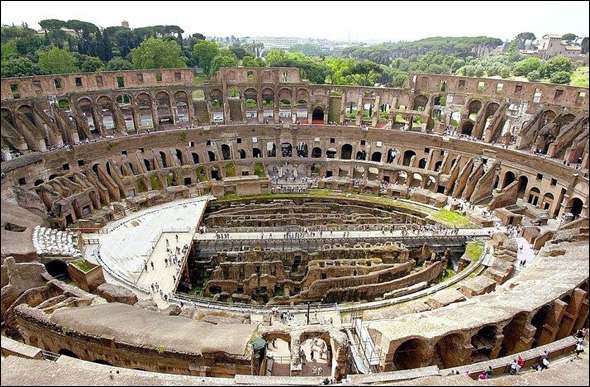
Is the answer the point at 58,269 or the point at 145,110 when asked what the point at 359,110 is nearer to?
the point at 145,110

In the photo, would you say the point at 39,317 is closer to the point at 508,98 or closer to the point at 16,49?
the point at 508,98

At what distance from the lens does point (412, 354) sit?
1588 centimetres

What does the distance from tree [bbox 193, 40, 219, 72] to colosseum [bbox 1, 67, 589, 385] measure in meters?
19.9

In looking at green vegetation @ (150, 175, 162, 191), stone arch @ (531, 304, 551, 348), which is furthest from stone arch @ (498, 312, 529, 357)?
green vegetation @ (150, 175, 162, 191)

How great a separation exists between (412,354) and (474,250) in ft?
41.0

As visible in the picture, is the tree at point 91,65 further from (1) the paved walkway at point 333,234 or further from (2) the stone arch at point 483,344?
(2) the stone arch at point 483,344

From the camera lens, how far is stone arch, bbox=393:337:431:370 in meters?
15.2

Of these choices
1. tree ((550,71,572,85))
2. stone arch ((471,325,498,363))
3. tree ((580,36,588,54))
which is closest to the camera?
stone arch ((471,325,498,363))

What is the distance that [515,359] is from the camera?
46.6 feet

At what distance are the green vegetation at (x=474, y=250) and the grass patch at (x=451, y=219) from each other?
2643mm

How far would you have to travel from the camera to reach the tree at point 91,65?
50.1m

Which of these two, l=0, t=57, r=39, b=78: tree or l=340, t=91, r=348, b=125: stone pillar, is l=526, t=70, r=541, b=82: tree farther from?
l=0, t=57, r=39, b=78: tree

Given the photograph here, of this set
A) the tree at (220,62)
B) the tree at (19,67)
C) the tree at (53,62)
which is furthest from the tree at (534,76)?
the tree at (19,67)

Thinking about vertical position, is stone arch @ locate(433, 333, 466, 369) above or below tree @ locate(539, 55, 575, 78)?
below
